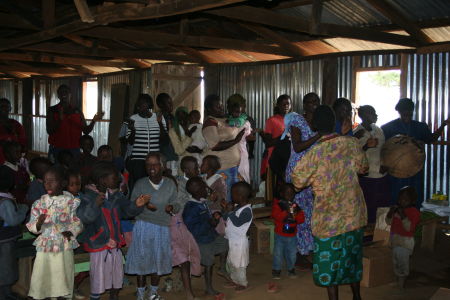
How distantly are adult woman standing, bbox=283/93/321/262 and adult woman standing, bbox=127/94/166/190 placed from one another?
1.64 meters

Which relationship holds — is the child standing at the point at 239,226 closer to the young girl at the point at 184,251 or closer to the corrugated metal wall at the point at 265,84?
the young girl at the point at 184,251

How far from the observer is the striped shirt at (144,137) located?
6398 millimetres

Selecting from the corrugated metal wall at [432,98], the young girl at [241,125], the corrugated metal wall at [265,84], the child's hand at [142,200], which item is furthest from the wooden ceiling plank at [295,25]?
the child's hand at [142,200]

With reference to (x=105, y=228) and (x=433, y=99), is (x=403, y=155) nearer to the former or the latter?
(x=433, y=99)

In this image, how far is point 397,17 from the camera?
25.1ft

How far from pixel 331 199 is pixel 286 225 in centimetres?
149

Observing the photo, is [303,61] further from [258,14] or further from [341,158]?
[341,158]

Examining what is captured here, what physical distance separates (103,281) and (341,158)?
2.37 m

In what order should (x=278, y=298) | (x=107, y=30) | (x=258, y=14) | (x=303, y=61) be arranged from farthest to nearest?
(x=303, y=61)
(x=107, y=30)
(x=258, y=14)
(x=278, y=298)

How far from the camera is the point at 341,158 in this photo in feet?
14.8

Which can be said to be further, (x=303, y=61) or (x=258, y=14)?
(x=303, y=61)

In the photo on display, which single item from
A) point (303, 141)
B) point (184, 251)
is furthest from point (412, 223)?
point (184, 251)

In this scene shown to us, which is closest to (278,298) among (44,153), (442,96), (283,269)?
(283,269)

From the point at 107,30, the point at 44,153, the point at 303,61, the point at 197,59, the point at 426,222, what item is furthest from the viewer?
the point at 44,153
